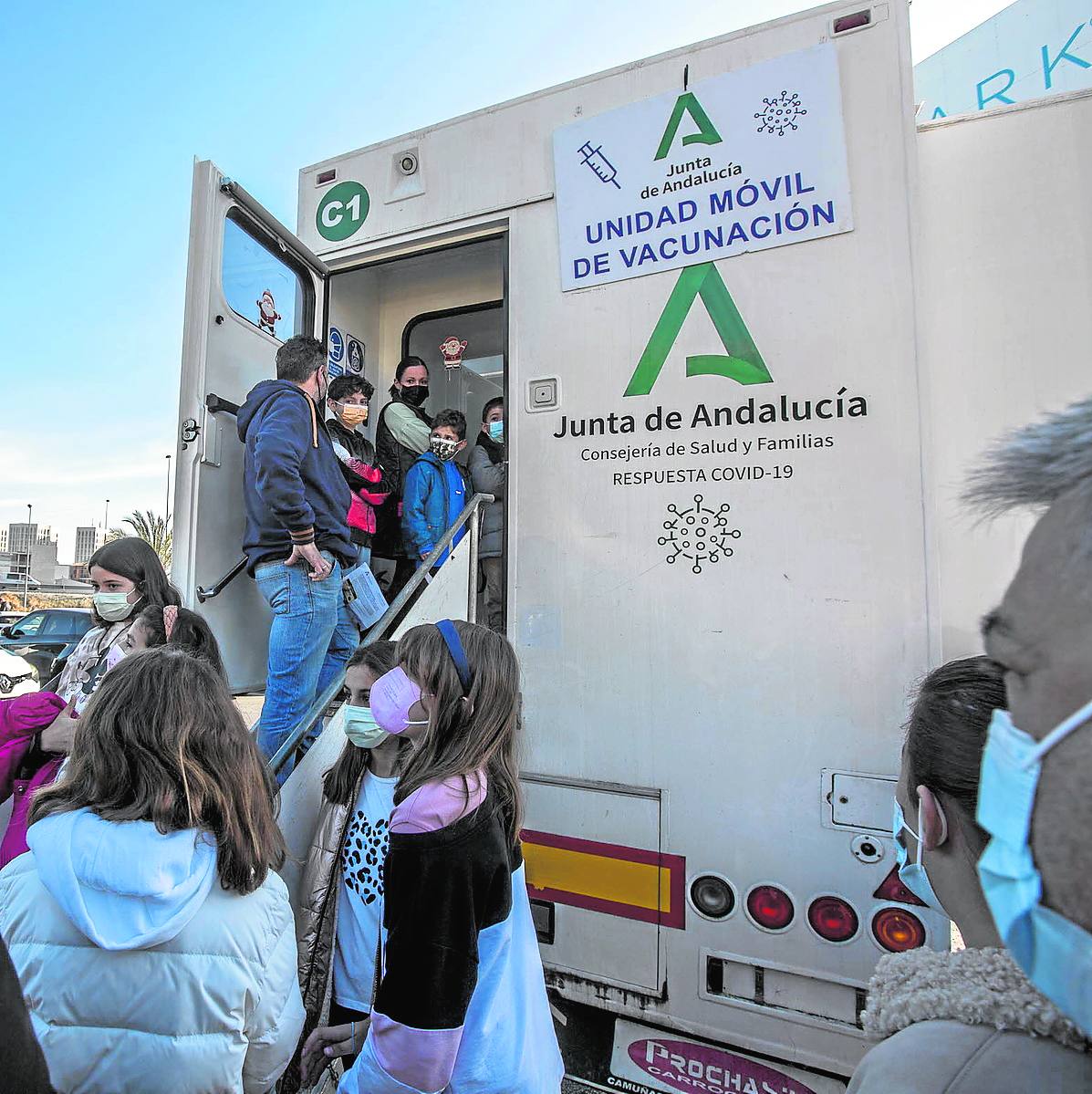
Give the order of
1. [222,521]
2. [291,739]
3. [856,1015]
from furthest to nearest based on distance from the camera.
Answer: [222,521] → [291,739] → [856,1015]

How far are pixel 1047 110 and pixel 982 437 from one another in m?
0.90

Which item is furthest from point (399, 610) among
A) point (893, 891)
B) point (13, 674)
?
point (13, 674)

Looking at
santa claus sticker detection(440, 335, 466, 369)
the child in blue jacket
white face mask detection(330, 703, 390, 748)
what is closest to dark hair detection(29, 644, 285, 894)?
white face mask detection(330, 703, 390, 748)

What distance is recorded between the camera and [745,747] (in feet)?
6.36

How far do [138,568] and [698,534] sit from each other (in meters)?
1.84

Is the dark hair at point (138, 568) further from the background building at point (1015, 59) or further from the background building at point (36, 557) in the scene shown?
the background building at point (36, 557)

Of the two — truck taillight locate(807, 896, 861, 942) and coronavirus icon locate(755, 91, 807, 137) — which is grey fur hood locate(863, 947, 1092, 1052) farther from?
coronavirus icon locate(755, 91, 807, 137)

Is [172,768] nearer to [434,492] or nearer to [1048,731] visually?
[1048,731]

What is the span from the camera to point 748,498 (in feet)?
6.63

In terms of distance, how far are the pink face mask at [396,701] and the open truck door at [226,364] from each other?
4.64ft

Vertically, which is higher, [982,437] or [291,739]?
[982,437]

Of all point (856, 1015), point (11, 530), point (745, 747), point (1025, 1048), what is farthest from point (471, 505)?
point (11, 530)

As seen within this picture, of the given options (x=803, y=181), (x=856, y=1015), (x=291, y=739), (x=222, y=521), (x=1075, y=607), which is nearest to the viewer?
(x=1075, y=607)

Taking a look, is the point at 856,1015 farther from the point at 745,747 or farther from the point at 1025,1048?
the point at 1025,1048
